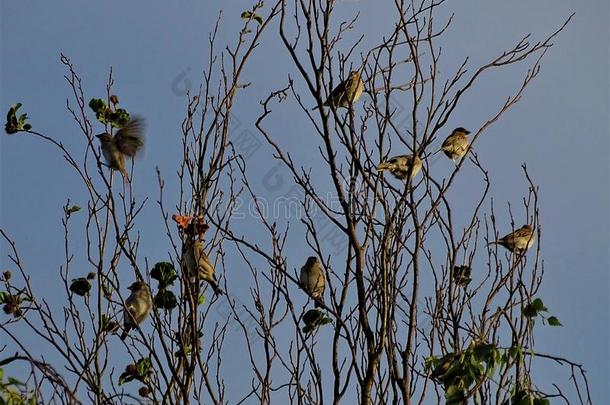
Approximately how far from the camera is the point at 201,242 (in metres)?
5.96

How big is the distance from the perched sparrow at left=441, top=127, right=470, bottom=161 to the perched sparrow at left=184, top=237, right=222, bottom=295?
12.5 feet

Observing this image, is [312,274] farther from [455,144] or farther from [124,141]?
[455,144]

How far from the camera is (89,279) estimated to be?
588cm

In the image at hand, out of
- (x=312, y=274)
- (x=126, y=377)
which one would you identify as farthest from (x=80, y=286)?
(x=312, y=274)

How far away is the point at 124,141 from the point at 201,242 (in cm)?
273

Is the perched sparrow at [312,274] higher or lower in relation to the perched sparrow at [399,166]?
lower

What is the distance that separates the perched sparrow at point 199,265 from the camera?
5665 mm

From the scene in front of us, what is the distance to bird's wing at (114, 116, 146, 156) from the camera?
325 inches

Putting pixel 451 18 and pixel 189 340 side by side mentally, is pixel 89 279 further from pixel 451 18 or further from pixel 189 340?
pixel 451 18

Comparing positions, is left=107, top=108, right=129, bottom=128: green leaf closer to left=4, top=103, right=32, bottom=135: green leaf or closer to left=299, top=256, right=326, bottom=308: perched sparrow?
left=4, top=103, right=32, bottom=135: green leaf

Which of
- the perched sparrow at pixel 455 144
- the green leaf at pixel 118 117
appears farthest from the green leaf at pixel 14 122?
the perched sparrow at pixel 455 144

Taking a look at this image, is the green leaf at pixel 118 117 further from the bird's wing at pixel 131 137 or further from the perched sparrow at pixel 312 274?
the perched sparrow at pixel 312 274

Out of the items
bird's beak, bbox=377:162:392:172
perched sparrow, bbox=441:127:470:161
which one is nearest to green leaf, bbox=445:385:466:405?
bird's beak, bbox=377:162:392:172

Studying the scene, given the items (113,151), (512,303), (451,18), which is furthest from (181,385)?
(113,151)
